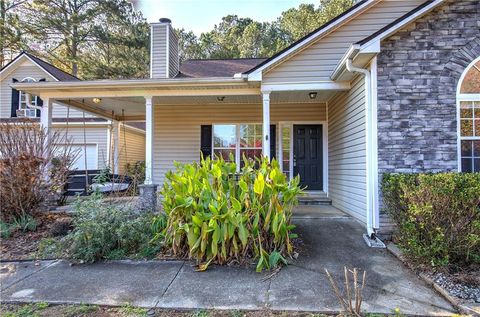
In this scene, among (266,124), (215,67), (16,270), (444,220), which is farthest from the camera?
(215,67)

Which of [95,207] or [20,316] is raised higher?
[95,207]

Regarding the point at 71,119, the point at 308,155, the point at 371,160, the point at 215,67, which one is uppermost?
the point at 215,67

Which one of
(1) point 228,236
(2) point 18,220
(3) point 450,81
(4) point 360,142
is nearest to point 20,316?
(1) point 228,236

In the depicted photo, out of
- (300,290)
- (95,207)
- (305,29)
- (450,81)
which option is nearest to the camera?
(300,290)

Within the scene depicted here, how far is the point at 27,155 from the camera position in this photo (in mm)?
5477

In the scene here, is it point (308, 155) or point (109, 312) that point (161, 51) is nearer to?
point (308, 155)

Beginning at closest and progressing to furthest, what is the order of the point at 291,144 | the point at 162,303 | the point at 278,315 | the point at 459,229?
the point at 278,315, the point at 162,303, the point at 459,229, the point at 291,144

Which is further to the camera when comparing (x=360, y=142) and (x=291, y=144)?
(x=291, y=144)

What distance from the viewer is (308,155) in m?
8.48

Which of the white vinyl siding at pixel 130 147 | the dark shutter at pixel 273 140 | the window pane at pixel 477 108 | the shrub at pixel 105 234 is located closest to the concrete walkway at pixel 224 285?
the shrub at pixel 105 234

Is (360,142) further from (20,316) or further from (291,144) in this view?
(20,316)

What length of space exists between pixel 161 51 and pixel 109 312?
7.92 metres

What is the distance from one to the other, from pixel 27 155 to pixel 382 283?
238 inches

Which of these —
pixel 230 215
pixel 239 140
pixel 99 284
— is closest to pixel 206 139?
pixel 239 140
